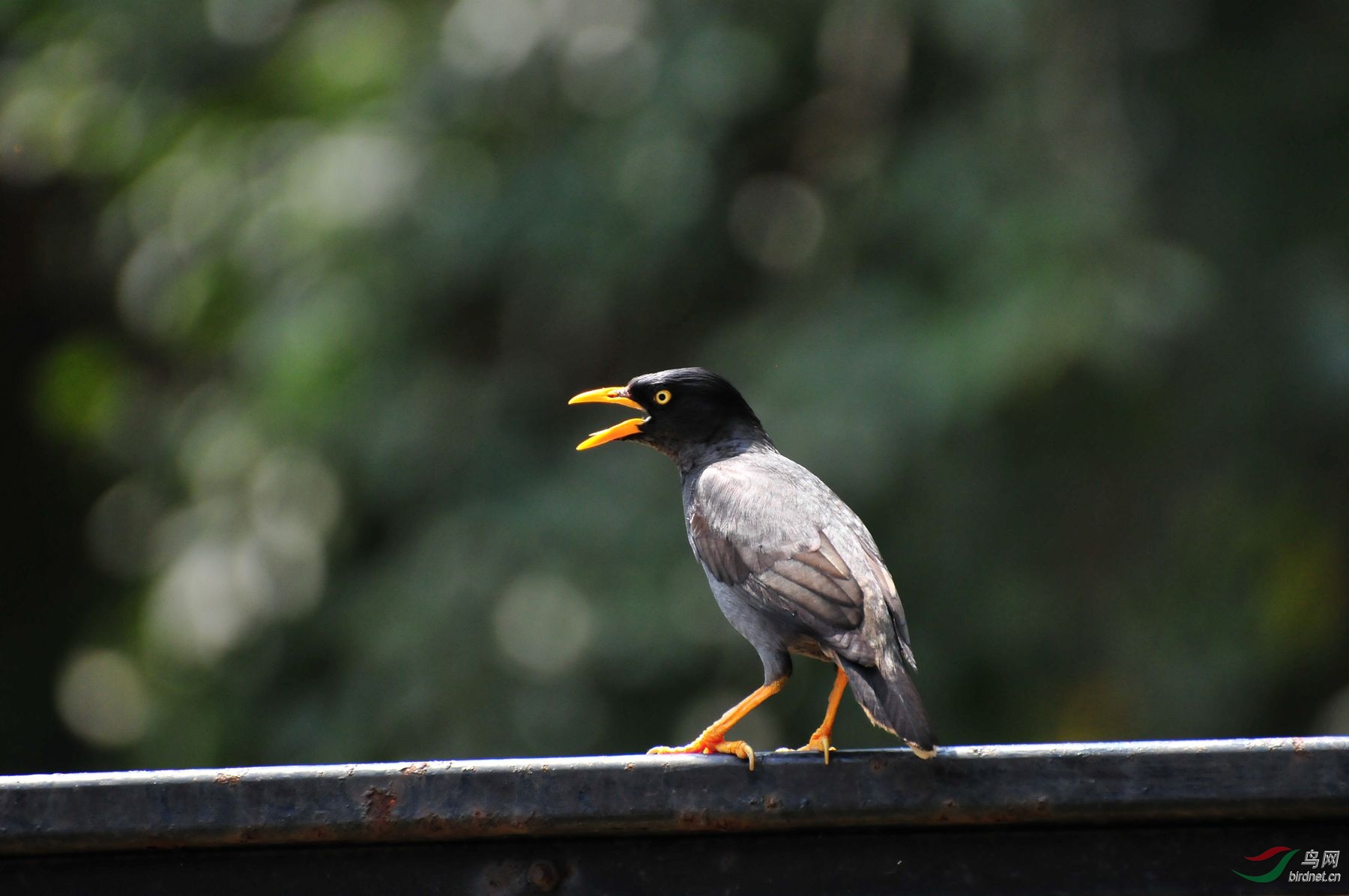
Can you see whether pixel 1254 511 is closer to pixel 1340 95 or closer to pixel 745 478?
pixel 1340 95

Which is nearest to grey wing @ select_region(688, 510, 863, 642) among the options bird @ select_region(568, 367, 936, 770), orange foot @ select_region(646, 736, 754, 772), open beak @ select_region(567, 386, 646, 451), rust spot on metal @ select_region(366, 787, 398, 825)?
bird @ select_region(568, 367, 936, 770)

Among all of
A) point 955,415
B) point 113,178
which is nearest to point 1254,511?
point 955,415

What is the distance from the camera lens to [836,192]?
812 cm

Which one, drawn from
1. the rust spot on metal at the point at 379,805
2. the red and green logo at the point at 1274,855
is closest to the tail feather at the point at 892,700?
the red and green logo at the point at 1274,855

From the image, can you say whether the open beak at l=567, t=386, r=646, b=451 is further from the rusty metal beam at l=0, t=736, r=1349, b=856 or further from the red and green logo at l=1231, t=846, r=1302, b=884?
the red and green logo at l=1231, t=846, r=1302, b=884

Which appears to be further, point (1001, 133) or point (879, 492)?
point (1001, 133)

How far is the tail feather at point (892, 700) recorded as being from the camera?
2.72 meters

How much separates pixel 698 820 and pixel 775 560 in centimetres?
143

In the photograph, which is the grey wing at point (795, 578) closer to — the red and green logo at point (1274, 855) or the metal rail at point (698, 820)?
the metal rail at point (698, 820)

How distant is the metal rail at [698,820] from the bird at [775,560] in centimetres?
41

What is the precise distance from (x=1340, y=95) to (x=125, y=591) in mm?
7585

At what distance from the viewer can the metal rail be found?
7.27 feet

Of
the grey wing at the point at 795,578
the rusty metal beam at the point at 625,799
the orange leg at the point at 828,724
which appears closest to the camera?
the rusty metal beam at the point at 625,799

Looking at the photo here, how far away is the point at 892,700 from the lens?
3023 mm
